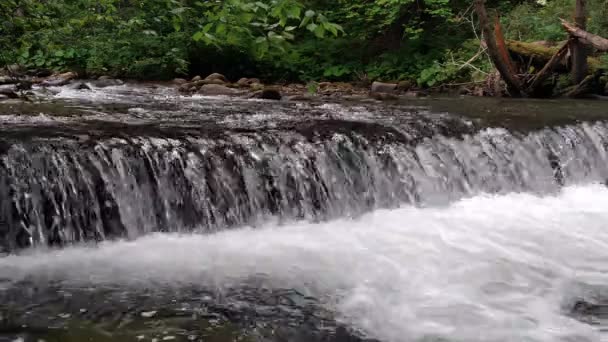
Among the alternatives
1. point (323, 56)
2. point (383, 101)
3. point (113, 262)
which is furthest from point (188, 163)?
point (323, 56)

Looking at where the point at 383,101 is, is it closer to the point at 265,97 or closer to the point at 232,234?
the point at 265,97

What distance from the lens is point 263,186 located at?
5.88 m

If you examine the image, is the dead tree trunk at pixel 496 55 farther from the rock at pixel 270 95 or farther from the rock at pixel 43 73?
the rock at pixel 43 73

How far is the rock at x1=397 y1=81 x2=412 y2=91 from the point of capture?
1408cm

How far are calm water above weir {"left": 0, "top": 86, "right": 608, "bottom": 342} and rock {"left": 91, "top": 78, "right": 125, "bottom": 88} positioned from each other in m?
4.48

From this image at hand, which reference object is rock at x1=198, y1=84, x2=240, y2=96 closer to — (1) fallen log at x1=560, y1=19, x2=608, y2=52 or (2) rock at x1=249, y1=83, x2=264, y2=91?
(2) rock at x1=249, y1=83, x2=264, y2=91

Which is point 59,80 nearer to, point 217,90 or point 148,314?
point 217,90

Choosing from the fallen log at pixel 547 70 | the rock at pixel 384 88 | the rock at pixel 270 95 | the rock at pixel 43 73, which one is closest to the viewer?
the rock at pixel 270 95

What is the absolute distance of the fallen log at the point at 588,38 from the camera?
10.4 m

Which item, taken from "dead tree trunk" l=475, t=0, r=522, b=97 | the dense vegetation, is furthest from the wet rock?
"dead tree trunk" l=475, t=0, r=522, b=97

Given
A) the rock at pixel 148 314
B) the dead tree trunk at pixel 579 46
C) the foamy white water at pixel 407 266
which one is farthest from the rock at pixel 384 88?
the rock at pixel 148 314

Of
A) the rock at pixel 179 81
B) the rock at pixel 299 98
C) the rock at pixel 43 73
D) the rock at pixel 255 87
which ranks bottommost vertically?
the rock at pixel 299 98

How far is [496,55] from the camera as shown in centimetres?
1152

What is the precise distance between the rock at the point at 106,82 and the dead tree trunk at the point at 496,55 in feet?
27.8
